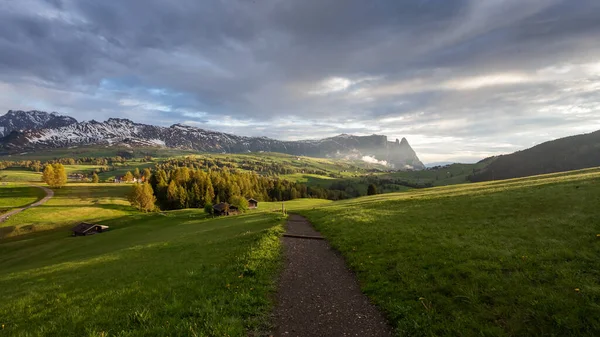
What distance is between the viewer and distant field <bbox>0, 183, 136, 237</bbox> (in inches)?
3287

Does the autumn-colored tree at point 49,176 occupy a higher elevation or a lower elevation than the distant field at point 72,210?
higher

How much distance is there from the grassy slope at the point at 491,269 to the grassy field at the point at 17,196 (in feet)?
453

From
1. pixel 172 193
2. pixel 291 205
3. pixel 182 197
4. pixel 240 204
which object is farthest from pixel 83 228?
pixel 291 205

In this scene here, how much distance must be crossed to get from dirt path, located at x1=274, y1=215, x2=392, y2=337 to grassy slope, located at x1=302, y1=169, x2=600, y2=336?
30.0 inches

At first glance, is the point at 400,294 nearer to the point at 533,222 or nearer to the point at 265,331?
the point at 265,331

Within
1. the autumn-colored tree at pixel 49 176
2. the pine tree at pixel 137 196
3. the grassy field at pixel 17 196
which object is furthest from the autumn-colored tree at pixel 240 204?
the autumn-colored tree at pixel 49 176

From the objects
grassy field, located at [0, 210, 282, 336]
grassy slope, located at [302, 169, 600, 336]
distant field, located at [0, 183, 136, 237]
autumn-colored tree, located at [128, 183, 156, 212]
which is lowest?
distant field, located at [0, 183, 136, 237]

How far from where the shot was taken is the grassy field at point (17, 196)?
106m

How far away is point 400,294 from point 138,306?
1186cm

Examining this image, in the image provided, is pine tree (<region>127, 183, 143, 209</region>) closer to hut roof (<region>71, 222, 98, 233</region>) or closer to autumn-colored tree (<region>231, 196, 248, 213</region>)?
hut roof (<region>71, 222, 98, 233</region>)

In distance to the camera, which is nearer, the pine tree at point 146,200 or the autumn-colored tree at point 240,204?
the autumn-colored tree at point 240,204

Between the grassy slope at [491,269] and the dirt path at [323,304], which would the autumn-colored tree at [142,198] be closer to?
the grassy slope at [491,269]

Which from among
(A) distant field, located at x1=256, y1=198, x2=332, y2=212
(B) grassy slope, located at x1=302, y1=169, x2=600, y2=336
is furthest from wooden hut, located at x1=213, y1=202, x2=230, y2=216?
(B) grassy slope, located at x1=302, y1=169, x2=600, y2=336

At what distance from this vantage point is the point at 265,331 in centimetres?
1024
